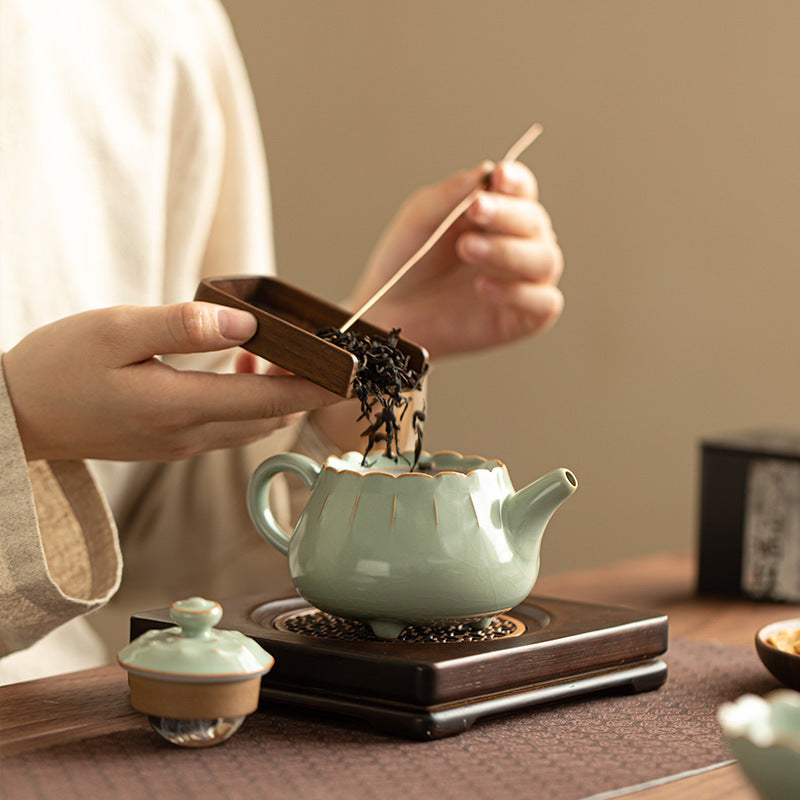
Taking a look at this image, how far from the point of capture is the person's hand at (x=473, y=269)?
1.26 metres

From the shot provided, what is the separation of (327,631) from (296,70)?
2013mm

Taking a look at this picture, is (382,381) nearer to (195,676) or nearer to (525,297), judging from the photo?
(195,676)

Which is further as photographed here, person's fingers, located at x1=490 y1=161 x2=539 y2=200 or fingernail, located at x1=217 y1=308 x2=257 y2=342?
person's fingers, located at x1=490 y1=161 x2=539 y2=200

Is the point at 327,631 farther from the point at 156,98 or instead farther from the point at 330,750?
the point at 156,98

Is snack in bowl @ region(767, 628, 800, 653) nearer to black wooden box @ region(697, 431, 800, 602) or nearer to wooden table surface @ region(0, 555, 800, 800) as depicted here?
wooden table surface @ region(0, 555, 800, 800)

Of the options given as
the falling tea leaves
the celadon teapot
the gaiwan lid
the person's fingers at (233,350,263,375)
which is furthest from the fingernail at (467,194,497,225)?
the gaiwan lid

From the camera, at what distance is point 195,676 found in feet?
2.12

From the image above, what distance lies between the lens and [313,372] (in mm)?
799

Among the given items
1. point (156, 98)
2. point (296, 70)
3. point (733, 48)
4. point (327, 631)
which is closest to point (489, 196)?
point (156, 98)

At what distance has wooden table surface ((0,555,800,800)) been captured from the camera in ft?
2.19

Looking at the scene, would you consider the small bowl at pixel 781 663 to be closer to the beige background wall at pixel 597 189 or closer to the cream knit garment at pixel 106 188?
the cream knit garment at pixel 106 188

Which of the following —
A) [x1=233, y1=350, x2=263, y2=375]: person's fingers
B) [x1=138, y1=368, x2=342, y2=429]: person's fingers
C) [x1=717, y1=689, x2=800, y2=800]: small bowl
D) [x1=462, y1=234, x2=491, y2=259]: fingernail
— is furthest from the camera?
[x1=462, y1=234, x2=491, y2=259]: fingernail

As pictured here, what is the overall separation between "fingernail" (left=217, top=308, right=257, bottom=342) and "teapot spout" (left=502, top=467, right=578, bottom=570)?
0.73 feet

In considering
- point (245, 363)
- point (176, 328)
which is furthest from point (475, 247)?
point (176, 328)
